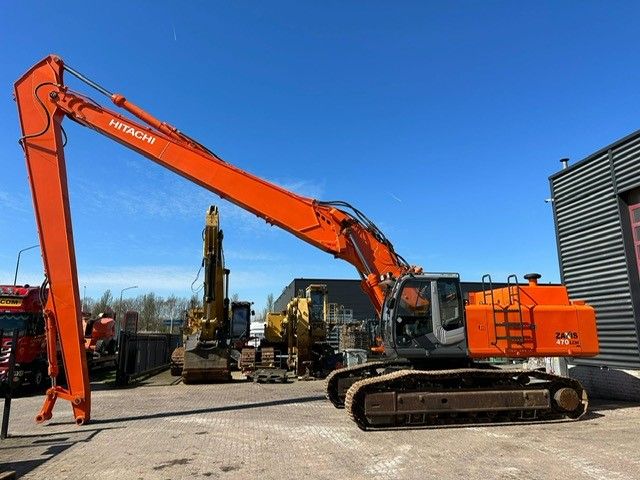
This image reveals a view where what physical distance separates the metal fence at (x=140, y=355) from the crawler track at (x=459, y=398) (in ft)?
36.4

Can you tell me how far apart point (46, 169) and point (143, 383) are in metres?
10.0

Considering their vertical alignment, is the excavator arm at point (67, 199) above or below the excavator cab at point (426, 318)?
above

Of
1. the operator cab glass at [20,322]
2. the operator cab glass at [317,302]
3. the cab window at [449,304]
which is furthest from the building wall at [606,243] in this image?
the operator cab glass at [20,322]

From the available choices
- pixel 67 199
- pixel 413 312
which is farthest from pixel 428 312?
pixel 67 199

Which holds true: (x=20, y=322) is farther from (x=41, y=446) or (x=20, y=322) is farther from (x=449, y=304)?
(x=449, y=304)

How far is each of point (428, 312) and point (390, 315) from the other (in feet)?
2.51

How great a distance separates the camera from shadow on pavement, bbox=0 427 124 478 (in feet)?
22.8

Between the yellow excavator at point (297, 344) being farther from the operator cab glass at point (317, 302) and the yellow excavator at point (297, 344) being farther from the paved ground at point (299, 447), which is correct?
the paved ground at point (299, 447)

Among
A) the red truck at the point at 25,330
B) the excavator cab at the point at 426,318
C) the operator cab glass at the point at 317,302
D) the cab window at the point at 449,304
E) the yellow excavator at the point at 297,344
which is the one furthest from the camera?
the operator cab glass at the point at 317,302

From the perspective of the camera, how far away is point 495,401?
9.47 m

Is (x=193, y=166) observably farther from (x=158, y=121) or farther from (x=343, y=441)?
(x=343, y=441)

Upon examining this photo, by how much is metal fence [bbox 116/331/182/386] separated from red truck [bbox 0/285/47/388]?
98.9 inches

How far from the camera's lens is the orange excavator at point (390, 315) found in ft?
31.0

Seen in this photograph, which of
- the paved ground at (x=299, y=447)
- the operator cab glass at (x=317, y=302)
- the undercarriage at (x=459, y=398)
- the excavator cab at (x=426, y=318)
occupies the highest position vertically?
the operator cab glass at (x=317, y=302)
